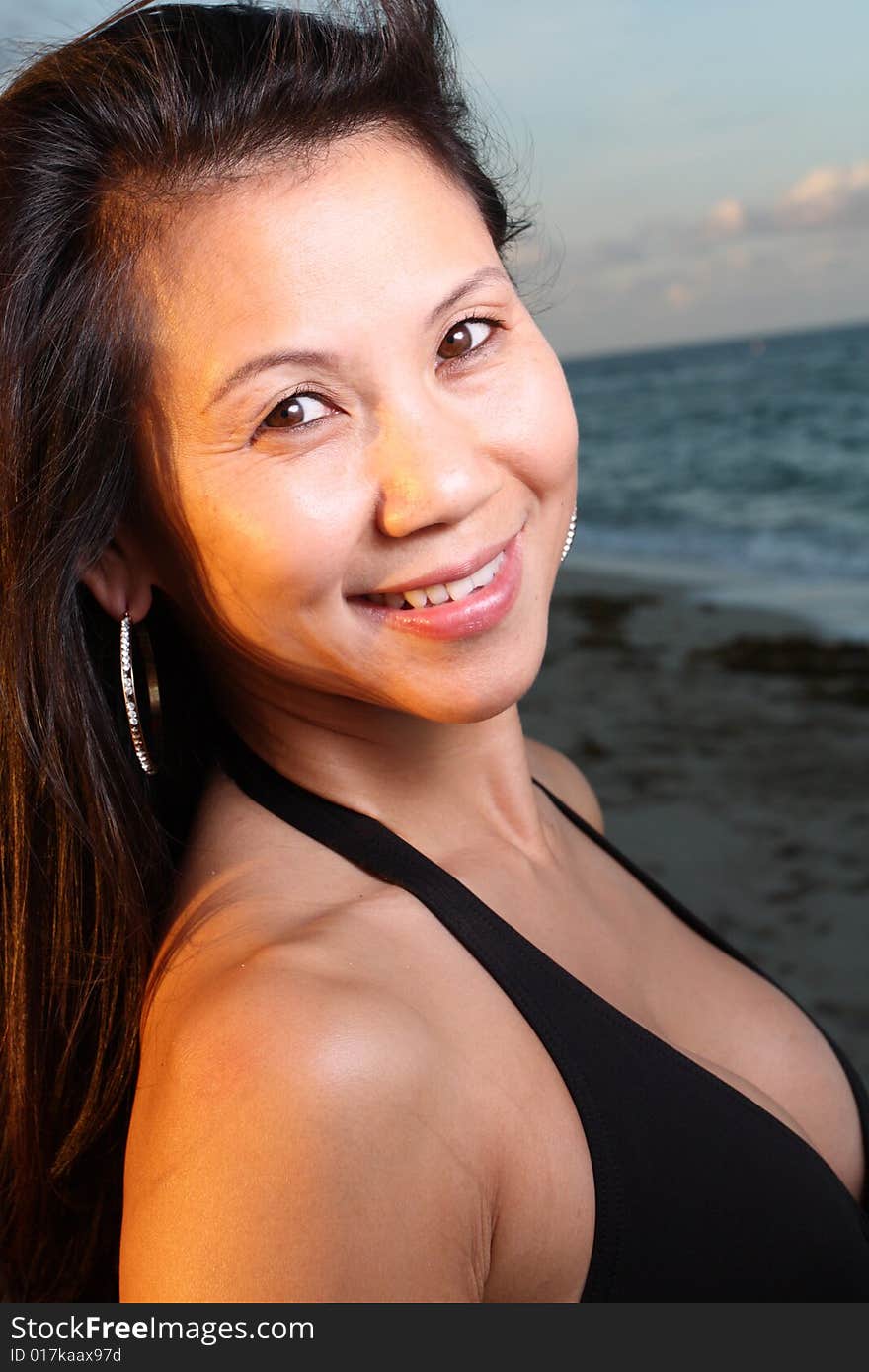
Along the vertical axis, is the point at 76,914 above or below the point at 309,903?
below

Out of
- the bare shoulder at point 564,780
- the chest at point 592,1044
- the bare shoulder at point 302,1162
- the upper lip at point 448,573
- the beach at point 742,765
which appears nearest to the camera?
the bare shoulder at point 302,1162

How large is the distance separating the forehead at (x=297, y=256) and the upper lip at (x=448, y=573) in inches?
10.0

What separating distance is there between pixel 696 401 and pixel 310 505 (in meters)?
33.4

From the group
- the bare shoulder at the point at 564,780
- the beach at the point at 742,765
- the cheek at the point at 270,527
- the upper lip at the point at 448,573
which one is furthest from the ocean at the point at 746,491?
the cheek at the point at 270,527

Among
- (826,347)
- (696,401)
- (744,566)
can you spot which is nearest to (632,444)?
(696,401)

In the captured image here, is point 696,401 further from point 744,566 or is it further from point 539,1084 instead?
point 539,1084

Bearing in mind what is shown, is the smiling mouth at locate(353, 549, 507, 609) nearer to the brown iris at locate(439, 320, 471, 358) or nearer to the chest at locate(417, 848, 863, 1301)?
the brown iris at locate(439, 320, 471, 358)

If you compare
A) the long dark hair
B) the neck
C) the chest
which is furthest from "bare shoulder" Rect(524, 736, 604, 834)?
the long dark hair

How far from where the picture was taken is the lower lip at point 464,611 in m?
1.48

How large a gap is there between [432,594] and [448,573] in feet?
0.09

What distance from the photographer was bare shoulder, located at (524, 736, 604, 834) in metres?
2.23

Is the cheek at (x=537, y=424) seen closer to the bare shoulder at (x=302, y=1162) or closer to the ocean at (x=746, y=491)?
the bare shoulder at (x=302, y=1162)

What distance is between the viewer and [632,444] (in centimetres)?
2567

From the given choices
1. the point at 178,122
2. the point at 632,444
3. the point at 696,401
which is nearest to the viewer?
the point at 178,122
